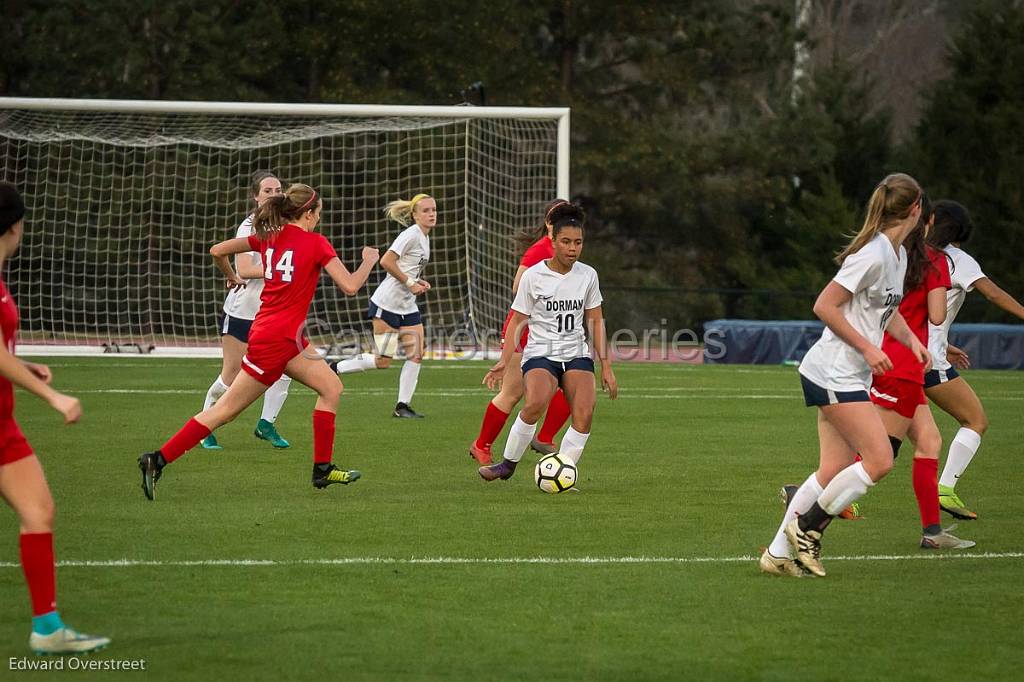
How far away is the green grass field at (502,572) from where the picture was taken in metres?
5.44

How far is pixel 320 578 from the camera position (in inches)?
266

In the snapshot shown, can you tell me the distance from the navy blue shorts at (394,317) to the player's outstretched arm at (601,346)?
17.2ft

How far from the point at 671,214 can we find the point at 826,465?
30.4 meters

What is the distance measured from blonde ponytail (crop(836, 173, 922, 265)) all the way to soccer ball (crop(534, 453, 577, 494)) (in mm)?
3168

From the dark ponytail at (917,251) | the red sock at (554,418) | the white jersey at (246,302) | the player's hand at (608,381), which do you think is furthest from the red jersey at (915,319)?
the white jersey at (246,302)

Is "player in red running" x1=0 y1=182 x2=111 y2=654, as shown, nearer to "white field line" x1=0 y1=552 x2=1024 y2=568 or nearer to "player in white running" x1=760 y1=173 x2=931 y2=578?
"white field line" x1=0 y1=552 x2=1024 y2=568

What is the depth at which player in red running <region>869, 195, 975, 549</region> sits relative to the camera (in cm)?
744

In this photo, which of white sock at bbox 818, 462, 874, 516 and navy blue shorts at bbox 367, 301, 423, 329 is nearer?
white sock at bbox 818, 462, 874, 516

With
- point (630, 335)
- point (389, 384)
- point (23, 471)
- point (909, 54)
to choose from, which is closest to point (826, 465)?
point (23, 471)

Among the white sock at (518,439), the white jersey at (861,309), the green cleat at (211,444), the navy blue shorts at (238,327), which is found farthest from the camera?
the green cleat at (211,444)

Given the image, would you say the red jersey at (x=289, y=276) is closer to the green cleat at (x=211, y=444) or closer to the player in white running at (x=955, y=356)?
the green cleat at (x=211, y=444)

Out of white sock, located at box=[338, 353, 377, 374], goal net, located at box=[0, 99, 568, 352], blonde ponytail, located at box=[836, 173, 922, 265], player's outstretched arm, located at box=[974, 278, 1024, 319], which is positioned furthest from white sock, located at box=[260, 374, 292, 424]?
goal net, located at box=[0, 99, 568, 352]

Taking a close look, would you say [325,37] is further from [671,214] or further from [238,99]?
[671,214]

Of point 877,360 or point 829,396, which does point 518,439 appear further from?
point 877,360
